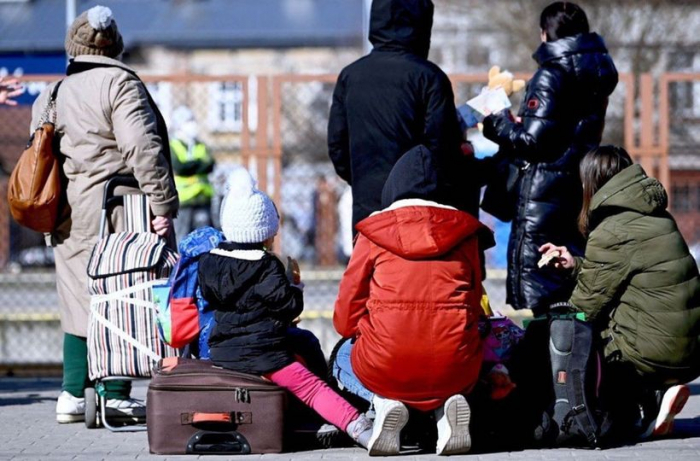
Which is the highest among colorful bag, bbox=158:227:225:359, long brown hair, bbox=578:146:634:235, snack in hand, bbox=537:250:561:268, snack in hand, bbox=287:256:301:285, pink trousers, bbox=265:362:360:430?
long brown hair, bbox=578:146:634:235

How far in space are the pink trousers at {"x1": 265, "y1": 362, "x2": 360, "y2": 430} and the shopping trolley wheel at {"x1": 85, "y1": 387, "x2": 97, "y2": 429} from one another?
123 centimetres

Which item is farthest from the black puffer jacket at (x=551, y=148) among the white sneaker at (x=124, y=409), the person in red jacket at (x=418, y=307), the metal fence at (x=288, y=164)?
the metal fence at (x=288, y=164)

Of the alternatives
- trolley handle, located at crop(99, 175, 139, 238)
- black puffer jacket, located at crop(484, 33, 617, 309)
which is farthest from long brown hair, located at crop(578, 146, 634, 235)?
trolley handle, located at crop(99, 175, 139, 238)

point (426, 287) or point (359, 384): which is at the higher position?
point (426, 287)

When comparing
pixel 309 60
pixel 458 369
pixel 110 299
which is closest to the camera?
pixel 458 369

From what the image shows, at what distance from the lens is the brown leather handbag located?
6875 millimetres

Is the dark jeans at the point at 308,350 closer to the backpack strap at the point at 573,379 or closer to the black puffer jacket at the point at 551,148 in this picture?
the backpack strap at the point at 573,379

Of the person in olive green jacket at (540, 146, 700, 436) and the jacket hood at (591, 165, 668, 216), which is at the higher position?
the jacket hood at (591, 165, 668, 216)

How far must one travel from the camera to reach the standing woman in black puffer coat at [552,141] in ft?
22.4

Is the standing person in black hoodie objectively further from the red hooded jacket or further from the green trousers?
the green trousers

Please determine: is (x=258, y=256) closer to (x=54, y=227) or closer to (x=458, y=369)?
(x=458, y=369)

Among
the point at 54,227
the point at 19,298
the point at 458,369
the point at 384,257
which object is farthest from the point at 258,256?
the point at 19,298

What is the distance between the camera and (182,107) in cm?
1132

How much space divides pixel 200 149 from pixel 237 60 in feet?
110
